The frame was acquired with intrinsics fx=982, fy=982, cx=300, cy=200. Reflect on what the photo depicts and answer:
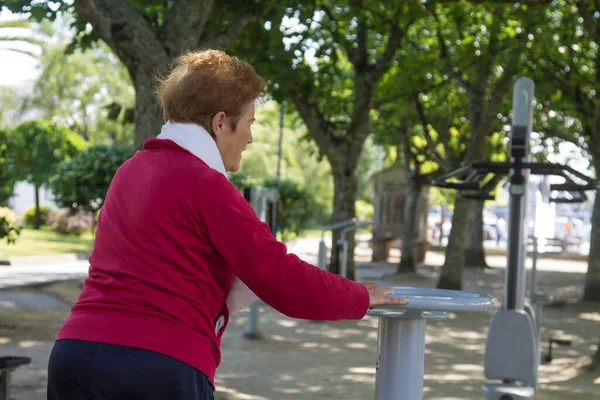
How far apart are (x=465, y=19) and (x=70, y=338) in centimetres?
1545

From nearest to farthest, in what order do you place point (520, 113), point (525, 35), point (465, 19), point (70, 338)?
point (70, 338) → point (520, 113) → point (525, 35) → point (465, 19)

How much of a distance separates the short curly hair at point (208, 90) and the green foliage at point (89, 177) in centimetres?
1740

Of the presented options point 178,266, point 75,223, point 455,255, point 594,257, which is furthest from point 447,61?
point 75,223

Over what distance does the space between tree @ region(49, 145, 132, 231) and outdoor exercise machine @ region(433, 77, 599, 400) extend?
13945 millimetres

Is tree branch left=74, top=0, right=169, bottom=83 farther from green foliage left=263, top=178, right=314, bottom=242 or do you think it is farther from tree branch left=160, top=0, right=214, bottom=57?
green foliage left=263, top=178, right=314, bottom=242

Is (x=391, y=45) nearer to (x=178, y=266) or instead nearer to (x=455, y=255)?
(x=455, y=255)

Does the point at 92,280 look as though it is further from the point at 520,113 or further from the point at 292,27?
the point at 292,27

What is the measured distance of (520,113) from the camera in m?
6.47

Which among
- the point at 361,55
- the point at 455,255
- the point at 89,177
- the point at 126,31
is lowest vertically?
the point at 455,255

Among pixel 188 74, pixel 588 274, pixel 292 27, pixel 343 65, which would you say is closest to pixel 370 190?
pixel 343 65

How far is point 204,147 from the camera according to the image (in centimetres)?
229

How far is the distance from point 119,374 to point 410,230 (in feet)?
72.2

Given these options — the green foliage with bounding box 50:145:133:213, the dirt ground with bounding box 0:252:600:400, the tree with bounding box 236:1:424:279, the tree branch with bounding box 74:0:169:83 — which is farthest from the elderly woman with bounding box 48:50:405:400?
the green foliage with bounding box 50:145:133:213

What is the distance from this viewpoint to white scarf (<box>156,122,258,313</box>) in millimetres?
2283
